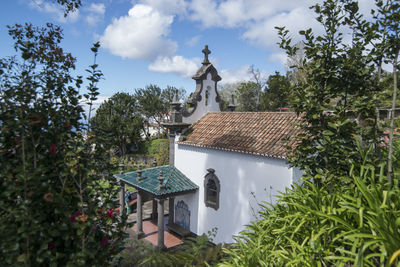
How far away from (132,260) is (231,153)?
624 cm

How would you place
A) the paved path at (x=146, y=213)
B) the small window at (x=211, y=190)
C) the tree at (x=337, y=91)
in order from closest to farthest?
1. the tree at (x=337, y=91)
2. the small window at (x=211, y=190)
3. the paved path at (x=146, y=213)

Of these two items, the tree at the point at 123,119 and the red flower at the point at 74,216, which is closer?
the red flower at the point at 74,216

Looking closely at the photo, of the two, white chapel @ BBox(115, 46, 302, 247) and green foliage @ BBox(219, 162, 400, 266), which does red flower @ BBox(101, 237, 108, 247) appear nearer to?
green foliage @ BBox(219, 162, 400, 266)

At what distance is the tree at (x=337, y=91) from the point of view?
13.9ft

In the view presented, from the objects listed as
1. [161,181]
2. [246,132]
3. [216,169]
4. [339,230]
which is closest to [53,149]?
[339,230]

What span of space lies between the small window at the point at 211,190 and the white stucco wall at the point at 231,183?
0.71 feet

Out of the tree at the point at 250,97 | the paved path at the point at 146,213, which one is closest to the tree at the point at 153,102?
the tree at the point at 250,97

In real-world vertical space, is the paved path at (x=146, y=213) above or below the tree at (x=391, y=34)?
below

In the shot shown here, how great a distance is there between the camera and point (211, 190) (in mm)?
11734

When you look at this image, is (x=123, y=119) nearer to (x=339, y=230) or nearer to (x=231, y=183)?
(x=231, y=183)

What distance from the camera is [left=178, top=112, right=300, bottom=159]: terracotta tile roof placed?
9.67 meters

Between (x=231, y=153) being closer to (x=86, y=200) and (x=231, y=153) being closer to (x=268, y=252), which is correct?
(x=268, y=252)

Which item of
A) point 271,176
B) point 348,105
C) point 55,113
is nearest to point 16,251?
point 55,113

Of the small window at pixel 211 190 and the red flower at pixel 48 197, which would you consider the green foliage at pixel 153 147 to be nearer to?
the small window at pixel 211 190
